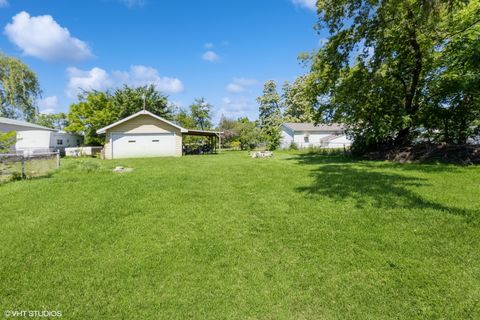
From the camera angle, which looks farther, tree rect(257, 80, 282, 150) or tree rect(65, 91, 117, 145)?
tree rect(257, 80, 282, 150)

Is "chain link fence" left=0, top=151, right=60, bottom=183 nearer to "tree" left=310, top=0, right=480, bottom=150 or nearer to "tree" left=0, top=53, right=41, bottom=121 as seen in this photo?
"tree" left=310, top=0, right=480, bottom=150

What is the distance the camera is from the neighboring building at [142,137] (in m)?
18.8

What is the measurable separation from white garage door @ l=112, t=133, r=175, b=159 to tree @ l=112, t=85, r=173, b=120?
10.4 metres

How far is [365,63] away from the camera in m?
14.0

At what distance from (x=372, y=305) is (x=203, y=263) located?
1.85 meters

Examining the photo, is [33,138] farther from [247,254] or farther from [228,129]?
[247,254]

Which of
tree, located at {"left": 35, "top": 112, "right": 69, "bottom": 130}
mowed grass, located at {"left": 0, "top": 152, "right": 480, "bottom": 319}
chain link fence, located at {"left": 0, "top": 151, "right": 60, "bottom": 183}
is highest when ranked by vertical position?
tree, located at {"left": 35, "top": 112, "right": 69, "bottom": 130}

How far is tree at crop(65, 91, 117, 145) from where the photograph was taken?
25.0 meters

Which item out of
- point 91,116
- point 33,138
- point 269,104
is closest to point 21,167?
point 33,138

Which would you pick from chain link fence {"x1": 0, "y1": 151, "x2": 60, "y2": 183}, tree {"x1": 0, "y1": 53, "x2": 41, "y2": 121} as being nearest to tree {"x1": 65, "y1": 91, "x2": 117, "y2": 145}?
tree {"x1": 0, "y1": 53, "x2": 41, "y2": 121}

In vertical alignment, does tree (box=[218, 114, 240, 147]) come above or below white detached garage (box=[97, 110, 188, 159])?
above

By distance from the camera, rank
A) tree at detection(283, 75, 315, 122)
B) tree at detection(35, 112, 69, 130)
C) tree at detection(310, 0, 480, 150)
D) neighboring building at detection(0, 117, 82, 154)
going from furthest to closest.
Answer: tree at detection(35, 112, 69, 130) → tree at detection(283, 75, 315, 122) → neighboring building at detection(0, 117, 82, 154) → tree at detection(310, 0, 480, 150)

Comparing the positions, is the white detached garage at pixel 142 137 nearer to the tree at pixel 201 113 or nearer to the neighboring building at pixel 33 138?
the neighboring building at pixel 33 138

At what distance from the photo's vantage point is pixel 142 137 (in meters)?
19.3
